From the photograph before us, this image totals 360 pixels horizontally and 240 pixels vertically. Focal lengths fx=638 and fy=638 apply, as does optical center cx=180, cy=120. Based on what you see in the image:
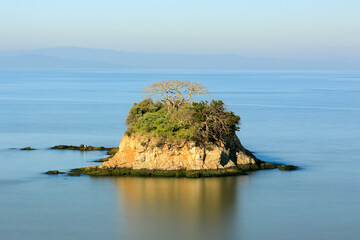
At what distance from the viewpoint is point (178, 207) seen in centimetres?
4038

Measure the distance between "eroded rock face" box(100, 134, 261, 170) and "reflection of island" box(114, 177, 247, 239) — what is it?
62.9 inches

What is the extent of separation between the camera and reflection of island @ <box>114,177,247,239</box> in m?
35.2

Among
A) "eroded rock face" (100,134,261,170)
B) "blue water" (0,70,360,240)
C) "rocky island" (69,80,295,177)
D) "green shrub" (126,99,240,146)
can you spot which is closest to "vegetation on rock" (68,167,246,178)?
"rocky island" (69,80,295,177)

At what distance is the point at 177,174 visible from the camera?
154ft

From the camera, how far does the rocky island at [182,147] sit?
155 ft

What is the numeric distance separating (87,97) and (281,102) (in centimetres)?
4149

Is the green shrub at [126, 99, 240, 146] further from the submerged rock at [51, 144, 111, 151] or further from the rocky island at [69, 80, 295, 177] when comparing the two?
the submerged rock at [51, 144, 111, 151]

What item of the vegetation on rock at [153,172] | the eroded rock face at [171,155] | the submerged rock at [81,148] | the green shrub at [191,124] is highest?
the green shrub at [191,124]

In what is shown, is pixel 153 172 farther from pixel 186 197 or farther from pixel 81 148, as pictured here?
pixel 81 148

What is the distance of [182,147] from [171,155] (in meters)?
1.04

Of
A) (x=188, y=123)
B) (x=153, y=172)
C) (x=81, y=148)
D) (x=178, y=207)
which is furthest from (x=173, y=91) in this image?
(x=178, y=207)

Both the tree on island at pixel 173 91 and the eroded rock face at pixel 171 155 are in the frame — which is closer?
the eroded rock face at pixel 171 155

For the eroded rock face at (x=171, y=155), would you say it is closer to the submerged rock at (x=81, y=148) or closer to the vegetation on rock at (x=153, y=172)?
the vegetation on rock at (x=153, y=172)

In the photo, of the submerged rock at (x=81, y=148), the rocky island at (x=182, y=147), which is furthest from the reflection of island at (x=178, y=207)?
the submerged rock at (x=81, y=148)
